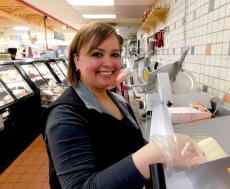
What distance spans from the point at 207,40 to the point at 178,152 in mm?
1830

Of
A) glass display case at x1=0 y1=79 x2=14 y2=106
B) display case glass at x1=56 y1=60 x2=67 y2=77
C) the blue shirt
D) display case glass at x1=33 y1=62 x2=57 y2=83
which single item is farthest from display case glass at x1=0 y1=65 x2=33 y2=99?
the blue shirt

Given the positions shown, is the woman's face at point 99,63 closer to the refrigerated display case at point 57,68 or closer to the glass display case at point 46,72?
the glass display case at point 46,72

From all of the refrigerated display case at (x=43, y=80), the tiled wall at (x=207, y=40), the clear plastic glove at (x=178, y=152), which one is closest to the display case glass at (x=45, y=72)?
the refrigerated display case at (x=43, y=80)

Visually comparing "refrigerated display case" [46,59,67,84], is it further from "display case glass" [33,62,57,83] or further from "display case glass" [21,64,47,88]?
"display case glass" [21,64,47,88]

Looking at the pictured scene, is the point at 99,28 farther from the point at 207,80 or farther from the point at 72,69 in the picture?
the point at 207,80

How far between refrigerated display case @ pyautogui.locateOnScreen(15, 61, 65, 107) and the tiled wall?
2.68 m

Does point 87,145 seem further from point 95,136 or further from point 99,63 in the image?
point 99,63

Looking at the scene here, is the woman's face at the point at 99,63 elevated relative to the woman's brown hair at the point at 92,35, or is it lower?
lower

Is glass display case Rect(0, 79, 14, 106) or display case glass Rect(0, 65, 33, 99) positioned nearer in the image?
glass display case Rect(0, 79, 14, 106)

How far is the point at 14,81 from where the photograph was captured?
4055mm

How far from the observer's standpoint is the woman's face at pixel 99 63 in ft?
3.41

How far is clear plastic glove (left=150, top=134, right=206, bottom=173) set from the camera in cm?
67

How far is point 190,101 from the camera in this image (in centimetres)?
186

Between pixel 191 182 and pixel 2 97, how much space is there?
10.9 ft
